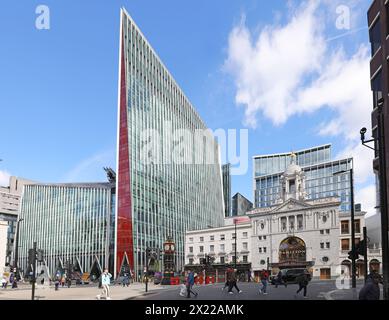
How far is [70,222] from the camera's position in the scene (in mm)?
91562

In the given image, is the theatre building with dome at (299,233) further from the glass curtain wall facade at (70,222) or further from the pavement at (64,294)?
the pavement at (64,294)

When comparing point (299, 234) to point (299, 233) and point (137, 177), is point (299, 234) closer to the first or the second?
point (299, 233)

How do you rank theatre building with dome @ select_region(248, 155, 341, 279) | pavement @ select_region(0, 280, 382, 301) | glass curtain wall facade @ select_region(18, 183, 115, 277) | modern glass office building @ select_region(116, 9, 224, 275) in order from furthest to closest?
glass curtain wall facade @ select_region(18, 183, 115, 277)
theatre building with dome @ select_region(248, 155, 341, 279)
modern glass office building @ select_region(116, 9, 224, 275)
pavement @ select_region(0, 280, 382, 301)

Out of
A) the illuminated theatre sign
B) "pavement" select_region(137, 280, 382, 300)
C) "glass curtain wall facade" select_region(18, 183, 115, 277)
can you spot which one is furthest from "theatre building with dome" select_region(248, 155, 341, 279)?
"pavement" select_region(137, 280, 382, 300)

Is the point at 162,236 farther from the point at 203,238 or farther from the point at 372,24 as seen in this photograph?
the point at 372,24

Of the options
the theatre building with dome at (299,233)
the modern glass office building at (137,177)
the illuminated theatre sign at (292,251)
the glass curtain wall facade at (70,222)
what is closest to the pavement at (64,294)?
A: the modern glass office building at (137,177)

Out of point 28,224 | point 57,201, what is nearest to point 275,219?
point 57,201

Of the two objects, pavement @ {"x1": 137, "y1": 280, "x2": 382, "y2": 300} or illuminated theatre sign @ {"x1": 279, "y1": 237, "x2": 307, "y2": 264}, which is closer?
pavement @ {"x1": 137, "y1": 280, "x2": 382, "y2": 300}

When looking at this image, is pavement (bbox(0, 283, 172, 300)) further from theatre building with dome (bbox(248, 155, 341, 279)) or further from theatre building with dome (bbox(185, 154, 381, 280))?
theatre building with dome (bbox(248, 155, 341, 279))

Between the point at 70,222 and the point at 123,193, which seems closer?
the point at 123,193

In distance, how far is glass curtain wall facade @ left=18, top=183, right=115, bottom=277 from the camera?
86.4m

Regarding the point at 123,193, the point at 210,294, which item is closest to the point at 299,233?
the point at 123,193

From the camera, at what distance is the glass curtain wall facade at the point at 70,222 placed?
8638 centimetres
